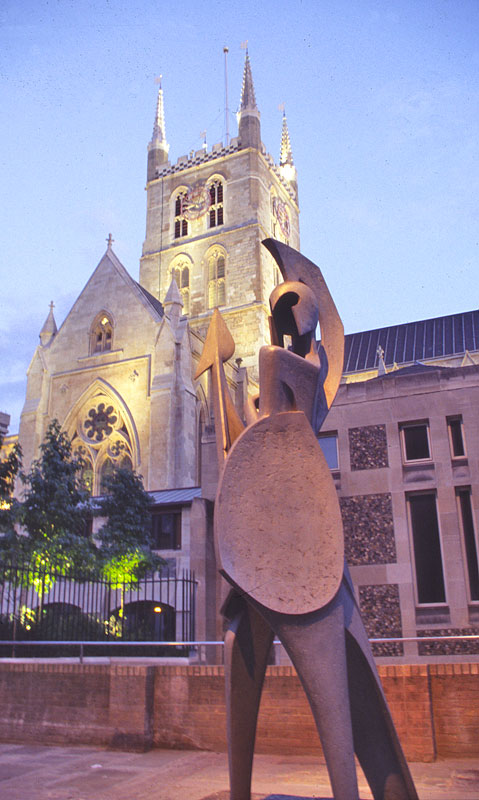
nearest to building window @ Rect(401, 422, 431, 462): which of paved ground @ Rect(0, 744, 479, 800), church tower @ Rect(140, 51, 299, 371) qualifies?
paved ground @ Rect(0, 744, 479, 800)

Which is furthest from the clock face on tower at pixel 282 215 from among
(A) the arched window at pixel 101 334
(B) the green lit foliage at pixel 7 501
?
(B) the green lit foliage at pixel 7 501

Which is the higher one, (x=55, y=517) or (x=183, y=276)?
(x=183, y=276)

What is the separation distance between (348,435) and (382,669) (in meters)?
8.23

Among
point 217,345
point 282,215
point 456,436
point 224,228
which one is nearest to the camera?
point 217,345

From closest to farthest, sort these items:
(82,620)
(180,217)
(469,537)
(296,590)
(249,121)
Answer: (296,590)
(82,620)
(469,537)
(249,121)
(180,217)

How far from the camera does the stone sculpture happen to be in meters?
5.16

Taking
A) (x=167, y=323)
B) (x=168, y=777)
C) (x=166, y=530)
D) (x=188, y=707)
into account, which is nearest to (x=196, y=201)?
(x=167, y=323)

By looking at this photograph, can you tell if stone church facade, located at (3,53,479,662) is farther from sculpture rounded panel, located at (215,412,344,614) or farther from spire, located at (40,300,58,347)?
sculpture rounded panel, located at (215,412,344,614)

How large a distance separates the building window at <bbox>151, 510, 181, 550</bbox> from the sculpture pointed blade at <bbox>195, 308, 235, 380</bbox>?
1813 cm

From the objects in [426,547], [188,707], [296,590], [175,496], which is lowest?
[188,707]

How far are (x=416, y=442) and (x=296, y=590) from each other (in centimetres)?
1103

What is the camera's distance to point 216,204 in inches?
→ 2200

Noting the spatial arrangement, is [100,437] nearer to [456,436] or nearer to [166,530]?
[166,530]

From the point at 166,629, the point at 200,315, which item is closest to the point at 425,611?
the point at 166,629
